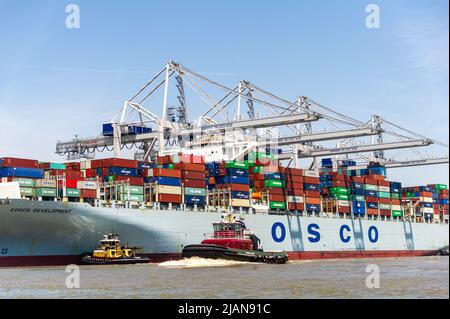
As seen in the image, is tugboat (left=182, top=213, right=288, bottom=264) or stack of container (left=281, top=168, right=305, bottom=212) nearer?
tugboat (left=182, top=213, right=288, bottom=264)

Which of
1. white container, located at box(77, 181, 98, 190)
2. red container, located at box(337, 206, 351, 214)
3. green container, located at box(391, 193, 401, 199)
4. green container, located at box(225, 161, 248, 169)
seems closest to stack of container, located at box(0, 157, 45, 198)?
white container, located at box(77, 181, 98, 190)

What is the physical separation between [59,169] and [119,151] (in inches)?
491

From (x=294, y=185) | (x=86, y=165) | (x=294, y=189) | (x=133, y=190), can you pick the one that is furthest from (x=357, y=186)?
(x=86, y=165)

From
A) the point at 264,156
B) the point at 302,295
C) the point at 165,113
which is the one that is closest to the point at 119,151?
the point at 165,113

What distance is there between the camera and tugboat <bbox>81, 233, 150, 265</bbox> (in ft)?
160

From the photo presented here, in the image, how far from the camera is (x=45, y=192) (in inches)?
1951

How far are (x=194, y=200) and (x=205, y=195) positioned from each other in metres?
1.95

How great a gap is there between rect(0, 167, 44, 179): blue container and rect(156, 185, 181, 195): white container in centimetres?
1043

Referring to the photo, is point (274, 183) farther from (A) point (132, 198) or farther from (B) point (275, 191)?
(A) point (132, 198)

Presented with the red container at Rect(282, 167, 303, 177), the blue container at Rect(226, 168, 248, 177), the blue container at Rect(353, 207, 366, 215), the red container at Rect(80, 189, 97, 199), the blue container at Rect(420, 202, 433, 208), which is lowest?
the blue container at Rect(353, 207, 366, 215)

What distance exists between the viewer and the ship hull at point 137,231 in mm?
47281

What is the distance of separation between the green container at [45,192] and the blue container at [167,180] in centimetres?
966

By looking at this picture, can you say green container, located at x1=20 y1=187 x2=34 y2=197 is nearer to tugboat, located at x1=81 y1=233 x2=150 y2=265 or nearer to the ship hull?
the ship hull

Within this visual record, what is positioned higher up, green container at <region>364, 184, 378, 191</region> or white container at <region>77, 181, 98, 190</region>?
green container at <region>364, 184, 378, 191</region>
